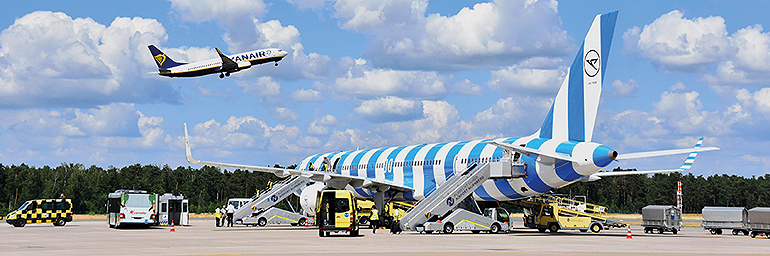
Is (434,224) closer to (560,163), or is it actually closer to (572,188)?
(560,163)

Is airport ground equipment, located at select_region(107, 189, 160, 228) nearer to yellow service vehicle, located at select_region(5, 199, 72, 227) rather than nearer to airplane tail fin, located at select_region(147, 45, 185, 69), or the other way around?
yellow service vehicle, located at select_region(5, 199, 72, 227)

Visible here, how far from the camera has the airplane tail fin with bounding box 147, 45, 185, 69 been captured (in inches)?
1961

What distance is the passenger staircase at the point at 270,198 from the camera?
44219 millimetres

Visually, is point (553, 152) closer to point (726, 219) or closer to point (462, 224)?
point (462, 224)

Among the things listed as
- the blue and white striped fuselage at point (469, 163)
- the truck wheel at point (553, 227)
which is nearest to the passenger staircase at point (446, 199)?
the blue and white striped fuselage at point (469, 163)

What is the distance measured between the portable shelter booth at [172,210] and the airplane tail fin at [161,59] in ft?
29.5

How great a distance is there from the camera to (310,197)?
42625 mm

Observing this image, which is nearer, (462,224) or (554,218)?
(462,224)

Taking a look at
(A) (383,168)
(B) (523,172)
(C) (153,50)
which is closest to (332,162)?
(A) (383,168)

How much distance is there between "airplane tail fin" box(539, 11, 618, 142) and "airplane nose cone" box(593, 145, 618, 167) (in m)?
1.94

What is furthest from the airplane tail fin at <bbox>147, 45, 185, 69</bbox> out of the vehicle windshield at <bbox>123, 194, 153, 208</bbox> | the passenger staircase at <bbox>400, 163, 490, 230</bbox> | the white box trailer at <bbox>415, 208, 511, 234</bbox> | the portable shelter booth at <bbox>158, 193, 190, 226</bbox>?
the white box trailer at <bbox>415, 208, 511, 234</bbox>

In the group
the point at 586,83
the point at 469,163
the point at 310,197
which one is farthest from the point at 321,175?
the point at 586,83

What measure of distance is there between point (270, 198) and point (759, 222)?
82.8 feet

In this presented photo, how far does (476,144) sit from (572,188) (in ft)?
290
